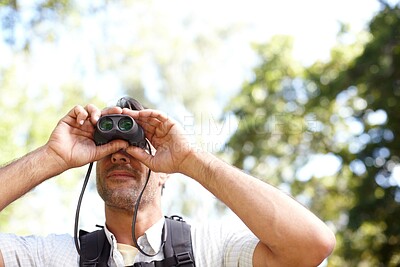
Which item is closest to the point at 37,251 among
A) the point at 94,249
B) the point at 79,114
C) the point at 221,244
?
the point at 94,249

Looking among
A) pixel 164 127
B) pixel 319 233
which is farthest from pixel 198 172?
pixel 319 233

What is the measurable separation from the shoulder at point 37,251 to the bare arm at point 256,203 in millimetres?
507

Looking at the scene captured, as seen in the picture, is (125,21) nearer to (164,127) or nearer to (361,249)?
(361,249)

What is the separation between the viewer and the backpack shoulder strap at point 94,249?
10.4 feet

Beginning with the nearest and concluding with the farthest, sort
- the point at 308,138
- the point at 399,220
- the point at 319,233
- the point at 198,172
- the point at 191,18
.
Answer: the point at 319,233
the point at 198,172
the point at 399,220
the point at 308,138
the point at 191,18

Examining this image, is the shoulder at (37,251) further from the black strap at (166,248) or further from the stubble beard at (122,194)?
the stubble beard at (122,194)

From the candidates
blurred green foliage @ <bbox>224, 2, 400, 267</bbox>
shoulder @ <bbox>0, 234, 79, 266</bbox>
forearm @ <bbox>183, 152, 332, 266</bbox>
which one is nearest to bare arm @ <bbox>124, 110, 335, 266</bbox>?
forearm @ <bbox>183, 152, 332, 266</bbox>

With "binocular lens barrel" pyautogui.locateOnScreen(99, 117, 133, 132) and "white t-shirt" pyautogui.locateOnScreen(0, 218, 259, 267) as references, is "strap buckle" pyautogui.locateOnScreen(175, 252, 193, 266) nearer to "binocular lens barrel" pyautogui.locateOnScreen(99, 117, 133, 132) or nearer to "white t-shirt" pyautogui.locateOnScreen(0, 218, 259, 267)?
"white t-shirt" pyautogui.locateOnScreen(0, 218, 259, 267)

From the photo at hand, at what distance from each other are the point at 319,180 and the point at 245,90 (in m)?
3.00

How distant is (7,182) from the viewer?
314 cm

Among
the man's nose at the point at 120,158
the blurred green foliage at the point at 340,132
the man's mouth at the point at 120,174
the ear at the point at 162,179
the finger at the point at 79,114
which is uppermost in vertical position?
the finger at the point at 79,114

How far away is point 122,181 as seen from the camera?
329cm

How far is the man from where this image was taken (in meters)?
Result: 3.05

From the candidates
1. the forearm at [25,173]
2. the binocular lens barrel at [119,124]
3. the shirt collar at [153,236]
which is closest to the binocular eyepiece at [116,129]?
the binocular lens barrel at [119,124]
